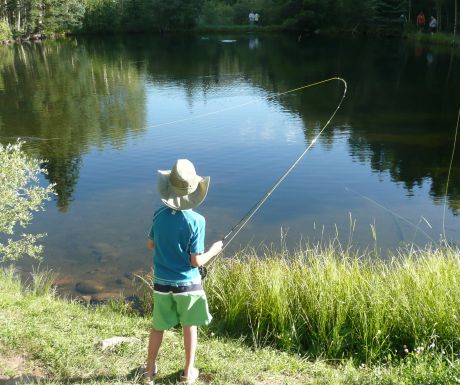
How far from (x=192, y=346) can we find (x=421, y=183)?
9004mm

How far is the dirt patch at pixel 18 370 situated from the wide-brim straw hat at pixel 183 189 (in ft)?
4.82

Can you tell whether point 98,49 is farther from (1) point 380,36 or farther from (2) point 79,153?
(2) point 79,153

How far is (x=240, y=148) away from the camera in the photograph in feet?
47.5

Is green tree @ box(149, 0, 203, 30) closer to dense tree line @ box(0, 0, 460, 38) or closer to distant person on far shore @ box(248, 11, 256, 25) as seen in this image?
dense tree line @ box(0, 0, 460, 38)

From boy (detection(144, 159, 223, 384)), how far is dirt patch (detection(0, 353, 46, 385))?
2.48ft

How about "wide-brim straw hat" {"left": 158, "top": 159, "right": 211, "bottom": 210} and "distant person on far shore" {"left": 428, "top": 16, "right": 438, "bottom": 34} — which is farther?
"distant person on far shore" {"left": 428, "top": 16, "right": 438, "bottom": 34}

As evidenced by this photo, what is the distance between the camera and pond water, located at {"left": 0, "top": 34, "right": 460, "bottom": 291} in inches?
368

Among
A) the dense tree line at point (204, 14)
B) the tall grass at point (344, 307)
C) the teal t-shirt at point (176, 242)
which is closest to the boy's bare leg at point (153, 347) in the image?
the teal t-shirt at point (176, 242)

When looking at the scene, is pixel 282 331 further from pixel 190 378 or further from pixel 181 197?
pixel 181 197

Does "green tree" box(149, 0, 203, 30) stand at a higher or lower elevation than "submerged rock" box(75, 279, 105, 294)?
higher

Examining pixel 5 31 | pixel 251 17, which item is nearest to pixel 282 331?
pixel 5 31

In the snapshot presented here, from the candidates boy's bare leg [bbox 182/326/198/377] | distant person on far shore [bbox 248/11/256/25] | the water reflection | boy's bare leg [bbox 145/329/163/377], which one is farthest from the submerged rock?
distant person on far shore [bbox 248/11/256/25]

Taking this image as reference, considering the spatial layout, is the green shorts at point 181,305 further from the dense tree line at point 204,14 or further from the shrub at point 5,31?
the shrub at point 5,31

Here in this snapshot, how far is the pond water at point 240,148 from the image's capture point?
9352mm
